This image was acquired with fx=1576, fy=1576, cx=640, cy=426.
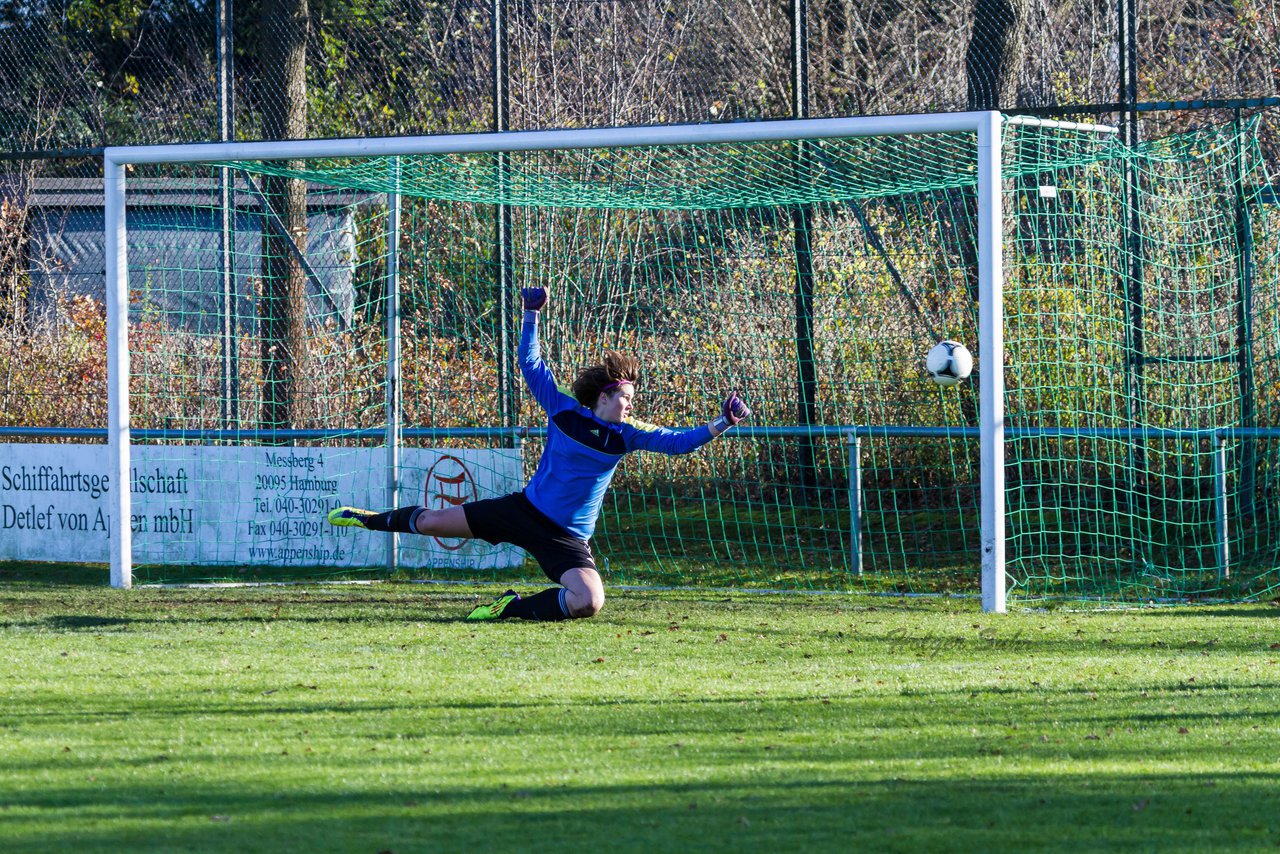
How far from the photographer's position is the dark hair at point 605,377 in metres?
8.62

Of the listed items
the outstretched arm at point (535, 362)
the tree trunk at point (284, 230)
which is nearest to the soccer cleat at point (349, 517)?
the outstretched arm at point (535, 362)

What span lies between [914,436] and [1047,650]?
4.01 m

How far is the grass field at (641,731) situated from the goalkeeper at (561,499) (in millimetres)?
242

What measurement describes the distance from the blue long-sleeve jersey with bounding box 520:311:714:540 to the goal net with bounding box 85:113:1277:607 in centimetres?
161

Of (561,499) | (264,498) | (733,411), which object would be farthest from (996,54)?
(264,498)

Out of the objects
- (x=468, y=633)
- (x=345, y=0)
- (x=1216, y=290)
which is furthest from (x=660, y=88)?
(x=468, y=633)

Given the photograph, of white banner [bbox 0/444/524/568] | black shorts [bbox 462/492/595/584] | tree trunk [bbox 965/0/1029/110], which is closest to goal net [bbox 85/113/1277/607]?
white banner [bbox 0/444/524/568]

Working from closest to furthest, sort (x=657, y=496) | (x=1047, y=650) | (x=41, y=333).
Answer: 1. (x=1047, y=650)
2. (x=657, y=496)
3. (x=41, y=333)

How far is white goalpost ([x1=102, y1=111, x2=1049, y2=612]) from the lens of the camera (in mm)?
8852

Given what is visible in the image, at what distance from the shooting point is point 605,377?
863 centimetres

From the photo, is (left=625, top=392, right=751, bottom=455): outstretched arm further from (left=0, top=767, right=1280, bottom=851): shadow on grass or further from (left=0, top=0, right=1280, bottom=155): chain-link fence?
(left=0, top=0, right=1280, bottom=155): chain-link fence

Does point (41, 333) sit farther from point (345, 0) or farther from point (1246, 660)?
point (1246, 660)

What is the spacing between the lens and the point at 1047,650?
7750 millimetres

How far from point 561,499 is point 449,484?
2850 mm
